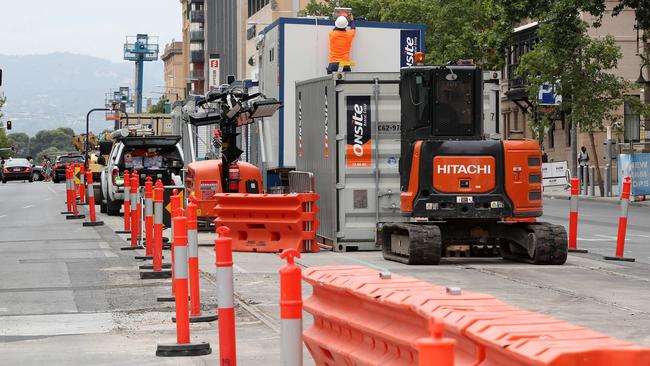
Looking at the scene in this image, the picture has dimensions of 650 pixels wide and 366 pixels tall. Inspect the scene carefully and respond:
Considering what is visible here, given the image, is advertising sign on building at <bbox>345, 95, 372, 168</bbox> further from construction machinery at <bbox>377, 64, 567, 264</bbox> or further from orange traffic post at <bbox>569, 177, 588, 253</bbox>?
orange traffic post at <bbox>569, 177, 588, 253</bbox>

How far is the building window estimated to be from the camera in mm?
116762

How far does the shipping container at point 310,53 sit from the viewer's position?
24375mm

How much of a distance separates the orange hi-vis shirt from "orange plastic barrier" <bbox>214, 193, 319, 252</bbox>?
3212mm

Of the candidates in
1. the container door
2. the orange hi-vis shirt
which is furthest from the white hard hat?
the container door

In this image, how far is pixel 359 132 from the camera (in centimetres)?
2155

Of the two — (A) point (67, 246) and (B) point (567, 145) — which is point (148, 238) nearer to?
(A) point (67, 246)

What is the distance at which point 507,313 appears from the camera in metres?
6.10

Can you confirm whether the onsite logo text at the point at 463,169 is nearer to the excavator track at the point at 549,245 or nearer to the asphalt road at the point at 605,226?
the excavator track at the point at 549,245

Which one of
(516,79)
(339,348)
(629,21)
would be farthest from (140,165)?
(516,79)

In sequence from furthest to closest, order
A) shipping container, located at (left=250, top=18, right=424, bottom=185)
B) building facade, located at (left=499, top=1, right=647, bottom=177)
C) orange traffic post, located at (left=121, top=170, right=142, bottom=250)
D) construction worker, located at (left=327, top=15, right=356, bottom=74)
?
building facade, located at (left=499, top=1, right=647, bottom=177), shipping container, located at (left=250, top=18, right=424, bottom=185), construction worker, located at (left=327, top=15, right=356, bottom=74), orange traffic post, located at (left=121, top=170, right=142, bottom=250)

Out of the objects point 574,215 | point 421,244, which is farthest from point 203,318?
point 574,215

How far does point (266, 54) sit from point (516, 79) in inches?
2091

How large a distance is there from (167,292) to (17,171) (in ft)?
263

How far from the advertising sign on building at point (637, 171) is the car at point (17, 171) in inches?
2257
